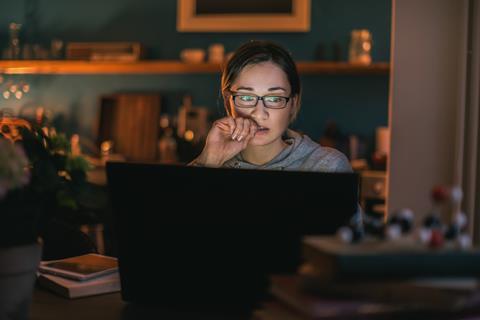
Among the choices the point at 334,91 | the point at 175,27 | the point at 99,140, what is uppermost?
the point at 175,27

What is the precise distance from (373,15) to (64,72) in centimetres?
242

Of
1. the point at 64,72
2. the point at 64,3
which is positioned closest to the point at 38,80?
the point at 64,72

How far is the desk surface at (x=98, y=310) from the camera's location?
46.3 inches

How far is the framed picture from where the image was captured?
5.12 metres

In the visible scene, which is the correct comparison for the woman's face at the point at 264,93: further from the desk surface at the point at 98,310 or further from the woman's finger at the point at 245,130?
the desk surface at the point at 98,310

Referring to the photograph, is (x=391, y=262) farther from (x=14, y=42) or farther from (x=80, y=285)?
(x=14, y=42)

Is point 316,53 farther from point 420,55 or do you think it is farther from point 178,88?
point 420,55

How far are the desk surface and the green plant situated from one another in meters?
0.19

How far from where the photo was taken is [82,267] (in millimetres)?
1462

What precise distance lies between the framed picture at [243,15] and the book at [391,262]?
437 cm

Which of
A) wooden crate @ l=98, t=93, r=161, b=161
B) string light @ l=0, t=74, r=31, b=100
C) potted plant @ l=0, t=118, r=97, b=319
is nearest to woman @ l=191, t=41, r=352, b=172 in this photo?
potted plant @ l=0, t=118, r=97, b=319

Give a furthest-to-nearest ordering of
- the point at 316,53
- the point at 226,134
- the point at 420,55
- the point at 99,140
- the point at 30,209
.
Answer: the point at 99,140 → the point at 316,53 → the point at 226,134 → the point at 420,55 → the point at 30,209

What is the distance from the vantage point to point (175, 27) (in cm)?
539

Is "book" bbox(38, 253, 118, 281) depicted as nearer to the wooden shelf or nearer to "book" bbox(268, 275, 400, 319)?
"book" bbox(268, 275, 400, 319)
